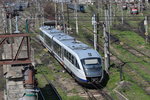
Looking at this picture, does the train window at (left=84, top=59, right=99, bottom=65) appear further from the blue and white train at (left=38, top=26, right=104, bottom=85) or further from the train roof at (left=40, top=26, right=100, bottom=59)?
the train roof at (left=40, top=26, right=100, bottom=59)

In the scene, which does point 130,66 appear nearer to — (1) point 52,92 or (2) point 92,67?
(2) point 92,67

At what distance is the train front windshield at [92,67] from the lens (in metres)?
22.4

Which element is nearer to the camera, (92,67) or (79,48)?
(92,67)

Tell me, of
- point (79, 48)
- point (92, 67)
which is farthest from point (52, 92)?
point (79, 48)

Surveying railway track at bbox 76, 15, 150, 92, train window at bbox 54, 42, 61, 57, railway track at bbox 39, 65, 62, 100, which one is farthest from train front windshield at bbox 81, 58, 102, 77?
train window at bbox 54, 42, 61, 57

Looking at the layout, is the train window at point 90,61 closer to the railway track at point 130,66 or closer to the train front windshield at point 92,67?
the train front windshield at point 92,67

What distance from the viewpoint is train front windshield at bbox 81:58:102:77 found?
22406 mm

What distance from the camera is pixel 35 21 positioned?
57406 millimetres

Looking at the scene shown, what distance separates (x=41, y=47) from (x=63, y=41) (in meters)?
12.3

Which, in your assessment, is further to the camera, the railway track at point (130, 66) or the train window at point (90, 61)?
the railway track at point (130, 66)

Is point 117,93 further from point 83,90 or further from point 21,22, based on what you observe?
point 21,22

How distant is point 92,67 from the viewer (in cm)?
2258

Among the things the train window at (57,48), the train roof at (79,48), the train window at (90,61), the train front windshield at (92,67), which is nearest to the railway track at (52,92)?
the train front windshield at (92,67)

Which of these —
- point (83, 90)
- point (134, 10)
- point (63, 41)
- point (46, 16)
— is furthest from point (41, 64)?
point (134, 10)
